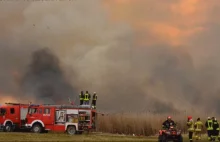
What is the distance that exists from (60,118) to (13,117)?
21.6 feet

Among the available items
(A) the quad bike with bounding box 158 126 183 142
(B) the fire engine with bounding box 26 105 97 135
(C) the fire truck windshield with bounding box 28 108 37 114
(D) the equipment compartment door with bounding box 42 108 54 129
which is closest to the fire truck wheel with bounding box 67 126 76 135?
(B) the fire engine with bounding box 26 105 97 135

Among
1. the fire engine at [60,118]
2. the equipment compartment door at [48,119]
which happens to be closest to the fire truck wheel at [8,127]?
the fire engine at [60,118]

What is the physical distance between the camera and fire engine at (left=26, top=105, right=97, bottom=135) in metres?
56.8

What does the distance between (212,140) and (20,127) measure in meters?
25.4

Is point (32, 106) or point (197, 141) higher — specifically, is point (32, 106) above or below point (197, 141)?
above

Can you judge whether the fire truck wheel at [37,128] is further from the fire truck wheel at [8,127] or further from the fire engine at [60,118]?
the fire truck wheel at [8,127]

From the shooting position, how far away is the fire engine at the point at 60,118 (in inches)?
2234

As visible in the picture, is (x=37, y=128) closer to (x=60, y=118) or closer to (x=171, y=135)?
(x=60, y=118)

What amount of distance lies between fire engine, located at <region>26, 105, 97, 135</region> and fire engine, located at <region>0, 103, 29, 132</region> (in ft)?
3.63

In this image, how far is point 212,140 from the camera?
4681 cm

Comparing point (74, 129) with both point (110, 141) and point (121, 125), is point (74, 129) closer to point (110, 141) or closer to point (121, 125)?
point (121, 125)

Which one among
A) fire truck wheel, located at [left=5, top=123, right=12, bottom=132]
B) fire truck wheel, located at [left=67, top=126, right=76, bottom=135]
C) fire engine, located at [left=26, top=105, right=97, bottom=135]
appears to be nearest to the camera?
fire truck wheel, located at [left=67, top=126, right=76, bottom=135]

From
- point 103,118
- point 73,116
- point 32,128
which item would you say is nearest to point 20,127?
point 32,128

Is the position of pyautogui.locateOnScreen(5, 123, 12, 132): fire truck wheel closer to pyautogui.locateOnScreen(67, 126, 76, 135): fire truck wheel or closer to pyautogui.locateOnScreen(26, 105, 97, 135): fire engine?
pyautogui.locateOnScreen(26, 105, 97, 135): fire engine
